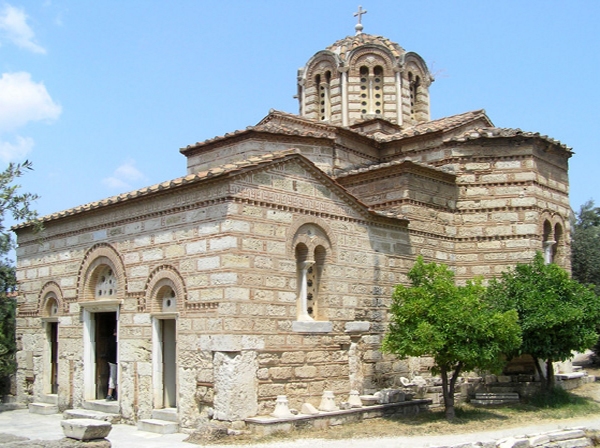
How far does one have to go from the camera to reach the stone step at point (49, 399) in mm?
14578

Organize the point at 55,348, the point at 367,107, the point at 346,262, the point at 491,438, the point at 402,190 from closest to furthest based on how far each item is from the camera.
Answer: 1. the point at 491,438
2. the point at 346,262
3. the point at 402,190
4. the point at 55,348
5. the point at 367,107

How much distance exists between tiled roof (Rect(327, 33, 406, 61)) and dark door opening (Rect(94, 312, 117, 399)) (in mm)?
9300

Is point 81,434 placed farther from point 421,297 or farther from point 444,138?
point 444,138

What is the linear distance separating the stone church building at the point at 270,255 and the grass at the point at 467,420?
2.56ft

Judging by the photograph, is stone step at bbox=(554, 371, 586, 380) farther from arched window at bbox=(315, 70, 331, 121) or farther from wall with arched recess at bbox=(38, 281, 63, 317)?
wall with arched recess at bbox=(38, 281, 63, 317)

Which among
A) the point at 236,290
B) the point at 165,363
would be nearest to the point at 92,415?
the point at 165,363

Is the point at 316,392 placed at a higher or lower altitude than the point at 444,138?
lower

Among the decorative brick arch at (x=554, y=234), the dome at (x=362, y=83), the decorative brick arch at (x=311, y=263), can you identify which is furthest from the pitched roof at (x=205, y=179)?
the dome at (x=362, y=83)

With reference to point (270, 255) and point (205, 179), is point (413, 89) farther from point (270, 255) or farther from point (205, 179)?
point (205, 179)

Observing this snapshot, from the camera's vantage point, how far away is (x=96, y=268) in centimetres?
1361

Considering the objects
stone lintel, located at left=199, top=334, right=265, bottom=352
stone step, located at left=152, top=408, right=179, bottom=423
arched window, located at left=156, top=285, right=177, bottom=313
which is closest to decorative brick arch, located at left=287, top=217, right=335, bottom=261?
stone lintel, located at left=199, top=334, right=265, bottom=352

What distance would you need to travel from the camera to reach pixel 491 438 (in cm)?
1041

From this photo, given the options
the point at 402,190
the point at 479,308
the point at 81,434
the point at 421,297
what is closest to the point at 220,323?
the point at 81,434

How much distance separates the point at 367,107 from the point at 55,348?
9702mm
